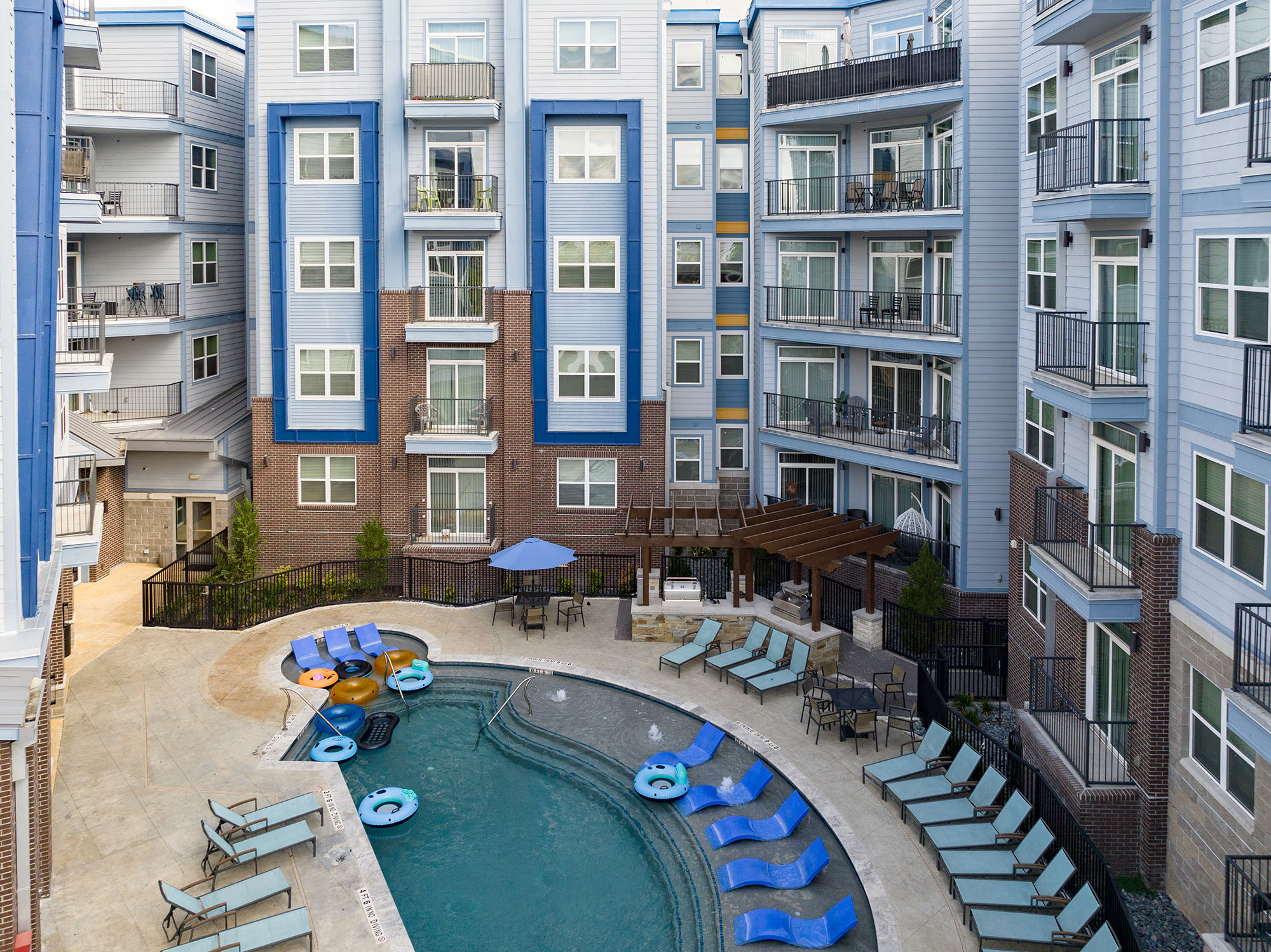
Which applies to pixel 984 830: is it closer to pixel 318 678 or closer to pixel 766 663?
pixel 766 663

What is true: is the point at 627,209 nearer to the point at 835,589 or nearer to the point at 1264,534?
the point at 835,589

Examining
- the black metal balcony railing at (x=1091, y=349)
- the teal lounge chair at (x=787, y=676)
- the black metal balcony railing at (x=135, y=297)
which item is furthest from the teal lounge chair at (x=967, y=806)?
the black metal balcony railing at (x=135, y=297)

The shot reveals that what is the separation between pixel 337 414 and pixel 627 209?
1027 centimetres

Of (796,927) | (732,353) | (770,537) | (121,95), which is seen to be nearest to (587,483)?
(732,353)

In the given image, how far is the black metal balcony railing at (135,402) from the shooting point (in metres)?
35.0

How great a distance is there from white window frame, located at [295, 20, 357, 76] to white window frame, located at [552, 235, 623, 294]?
303 inches

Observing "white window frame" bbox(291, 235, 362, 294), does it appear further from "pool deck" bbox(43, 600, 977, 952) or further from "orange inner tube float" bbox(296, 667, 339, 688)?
"orange inner tube float" bbox(296, 667, 339, 688)

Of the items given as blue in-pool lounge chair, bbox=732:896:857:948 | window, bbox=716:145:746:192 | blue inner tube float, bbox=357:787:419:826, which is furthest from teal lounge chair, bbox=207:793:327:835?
window, bbox=716:145:746:192

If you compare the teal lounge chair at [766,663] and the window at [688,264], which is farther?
the window at [688,264]

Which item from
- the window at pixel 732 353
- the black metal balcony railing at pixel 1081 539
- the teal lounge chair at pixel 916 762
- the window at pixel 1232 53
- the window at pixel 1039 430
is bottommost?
the teal lounge chair at pixel 916 762

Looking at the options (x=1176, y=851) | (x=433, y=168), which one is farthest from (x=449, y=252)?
(x=1176, y=851)

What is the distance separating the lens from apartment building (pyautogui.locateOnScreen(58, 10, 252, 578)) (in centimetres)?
3469

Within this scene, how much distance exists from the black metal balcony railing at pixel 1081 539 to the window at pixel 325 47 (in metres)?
22.7

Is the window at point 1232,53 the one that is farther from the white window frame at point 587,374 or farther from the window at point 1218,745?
the white window frame at point 587,374
